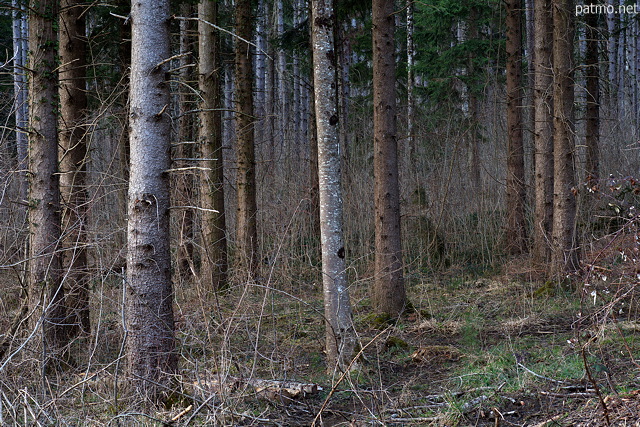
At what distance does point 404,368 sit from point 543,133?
18.7 ft

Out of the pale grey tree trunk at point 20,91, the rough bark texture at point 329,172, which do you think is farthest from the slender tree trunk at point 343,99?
the rough bark texture at point 329,172

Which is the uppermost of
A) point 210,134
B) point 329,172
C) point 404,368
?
point 210,134

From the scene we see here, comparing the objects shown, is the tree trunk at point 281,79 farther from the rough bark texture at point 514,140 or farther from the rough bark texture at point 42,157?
the rough bark texture at point 42,157

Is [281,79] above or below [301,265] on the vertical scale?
above

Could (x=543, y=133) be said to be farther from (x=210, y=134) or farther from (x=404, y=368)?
(x=404, y=368)

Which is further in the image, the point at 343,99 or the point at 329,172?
the point at 343,99

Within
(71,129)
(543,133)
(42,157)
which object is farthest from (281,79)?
(42,157)

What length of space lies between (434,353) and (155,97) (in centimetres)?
416

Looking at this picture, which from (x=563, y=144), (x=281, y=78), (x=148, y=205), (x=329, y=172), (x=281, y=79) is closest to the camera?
(x=148, y=205)

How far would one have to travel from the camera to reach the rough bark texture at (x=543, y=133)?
10.7m

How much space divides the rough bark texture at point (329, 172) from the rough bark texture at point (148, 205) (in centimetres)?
173

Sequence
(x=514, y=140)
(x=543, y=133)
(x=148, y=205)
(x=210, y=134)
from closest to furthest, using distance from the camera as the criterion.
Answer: (x=148, y=205) → (x=210, y=134) → (x=543, y=133) → (x=514, y=140)

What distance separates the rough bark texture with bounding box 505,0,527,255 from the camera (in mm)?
12609

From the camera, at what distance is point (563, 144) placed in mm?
9906
